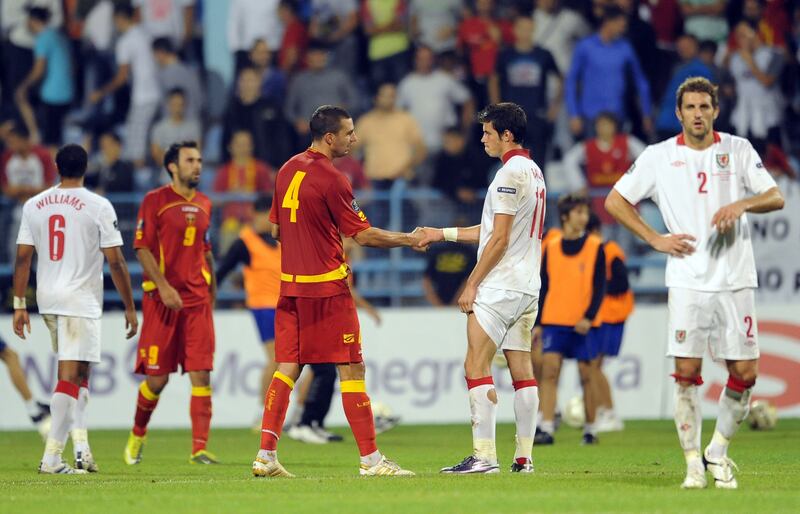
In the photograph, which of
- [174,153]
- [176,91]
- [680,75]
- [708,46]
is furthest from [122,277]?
[708,46]

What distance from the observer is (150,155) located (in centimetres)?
2202

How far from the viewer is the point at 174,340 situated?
12.8m

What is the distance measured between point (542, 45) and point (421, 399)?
20.0 ft

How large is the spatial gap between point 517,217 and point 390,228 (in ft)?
32.6

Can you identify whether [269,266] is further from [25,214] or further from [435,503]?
[435,503]

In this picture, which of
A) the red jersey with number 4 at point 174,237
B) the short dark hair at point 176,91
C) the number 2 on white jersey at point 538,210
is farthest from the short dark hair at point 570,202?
the short dark hair at point 176,91

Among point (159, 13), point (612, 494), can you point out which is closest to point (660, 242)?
point (612, 494)

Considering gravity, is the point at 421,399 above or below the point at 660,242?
below

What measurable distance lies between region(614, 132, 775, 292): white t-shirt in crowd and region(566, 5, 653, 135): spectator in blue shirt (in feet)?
38.0

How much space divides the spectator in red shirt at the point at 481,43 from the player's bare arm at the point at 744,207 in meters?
12.7

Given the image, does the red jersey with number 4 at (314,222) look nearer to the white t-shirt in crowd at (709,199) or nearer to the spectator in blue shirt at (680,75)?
the white t-shirt in crowd at (709,199)

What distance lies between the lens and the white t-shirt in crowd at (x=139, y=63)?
73.4 feet

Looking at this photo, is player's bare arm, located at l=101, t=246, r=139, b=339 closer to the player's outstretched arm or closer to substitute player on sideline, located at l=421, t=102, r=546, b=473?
the player's outstretched arm

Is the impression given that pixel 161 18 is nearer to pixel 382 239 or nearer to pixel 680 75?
pixel 680 75
